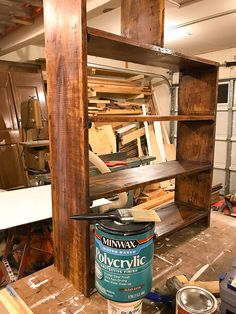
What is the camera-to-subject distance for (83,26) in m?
0.98

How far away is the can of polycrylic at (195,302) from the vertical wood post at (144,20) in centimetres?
118

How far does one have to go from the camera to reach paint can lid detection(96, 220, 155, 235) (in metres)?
0.85

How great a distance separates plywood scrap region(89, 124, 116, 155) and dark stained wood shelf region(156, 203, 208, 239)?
255 cm

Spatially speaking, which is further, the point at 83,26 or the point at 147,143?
the point at 147,143

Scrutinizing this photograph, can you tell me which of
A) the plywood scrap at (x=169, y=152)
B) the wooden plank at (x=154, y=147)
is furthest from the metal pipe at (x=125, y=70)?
the plywood scrap at (x=169, y=152)

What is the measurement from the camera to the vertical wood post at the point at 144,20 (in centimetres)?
138

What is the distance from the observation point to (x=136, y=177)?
1.49m

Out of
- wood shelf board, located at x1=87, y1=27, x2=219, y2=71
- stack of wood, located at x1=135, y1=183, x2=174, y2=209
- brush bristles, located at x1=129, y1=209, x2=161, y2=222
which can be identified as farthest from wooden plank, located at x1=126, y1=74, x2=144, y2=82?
brush bristles, located at x1=129, y1=209, x2=161, y2=222

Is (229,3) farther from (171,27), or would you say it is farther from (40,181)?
(40,181)

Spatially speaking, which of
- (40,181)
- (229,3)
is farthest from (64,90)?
(229,3)

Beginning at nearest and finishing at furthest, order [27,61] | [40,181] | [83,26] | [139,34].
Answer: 1. [83,26]
2. [139,34]
3. [40,181]
4. [27,61]

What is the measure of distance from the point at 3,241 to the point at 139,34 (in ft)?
7.54

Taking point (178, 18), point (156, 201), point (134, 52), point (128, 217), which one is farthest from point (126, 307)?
point (178, 18)

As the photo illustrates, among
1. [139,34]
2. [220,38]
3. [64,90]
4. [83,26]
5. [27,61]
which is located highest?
[220,38]
